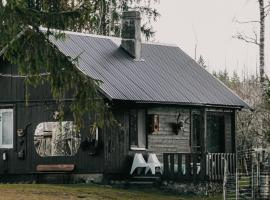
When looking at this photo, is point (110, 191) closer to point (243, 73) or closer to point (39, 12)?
point (39, 12)

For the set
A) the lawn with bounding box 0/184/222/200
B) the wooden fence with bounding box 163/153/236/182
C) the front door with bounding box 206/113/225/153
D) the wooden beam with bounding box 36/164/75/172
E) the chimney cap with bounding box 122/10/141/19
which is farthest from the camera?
the front door with bounding box 206/113/225/153

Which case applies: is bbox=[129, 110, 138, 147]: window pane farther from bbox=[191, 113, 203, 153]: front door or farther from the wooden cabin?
bbox=[191, 113, 203, 153]: front door

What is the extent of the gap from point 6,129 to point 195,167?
25.5ft

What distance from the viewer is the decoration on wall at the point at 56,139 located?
3241 centimetres

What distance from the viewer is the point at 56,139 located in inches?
1294

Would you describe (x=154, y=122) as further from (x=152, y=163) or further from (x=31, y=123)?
(x=31, y=123)

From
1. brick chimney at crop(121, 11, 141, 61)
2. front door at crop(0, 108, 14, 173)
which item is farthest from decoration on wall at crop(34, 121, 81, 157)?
brick chimney at crop(121, 11, 141, 61)

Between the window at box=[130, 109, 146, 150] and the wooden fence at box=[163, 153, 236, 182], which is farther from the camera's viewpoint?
the window at box=[130, 109, 146, 150]

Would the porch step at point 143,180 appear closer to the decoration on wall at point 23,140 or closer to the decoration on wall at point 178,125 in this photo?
the decoration on wall at point 178,125

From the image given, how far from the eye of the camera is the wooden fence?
31641mm

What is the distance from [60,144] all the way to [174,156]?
4217 millimetres

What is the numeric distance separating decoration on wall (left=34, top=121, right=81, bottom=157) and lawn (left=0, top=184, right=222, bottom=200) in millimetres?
2372

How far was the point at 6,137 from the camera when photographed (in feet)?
114

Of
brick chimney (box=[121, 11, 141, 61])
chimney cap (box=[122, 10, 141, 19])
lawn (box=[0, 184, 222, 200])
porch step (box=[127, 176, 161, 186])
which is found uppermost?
chimney cap (box=[122, 10, 141, 19])
